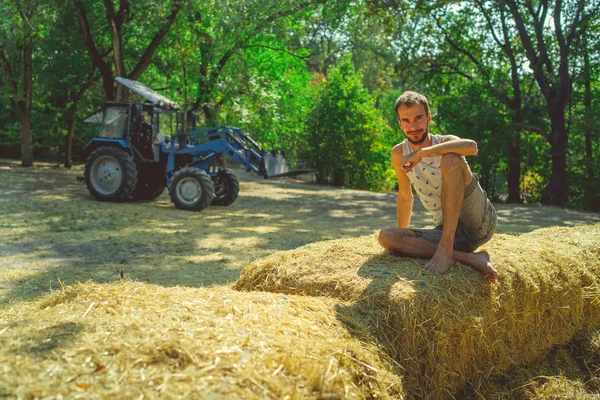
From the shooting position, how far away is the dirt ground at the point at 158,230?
6340 mm

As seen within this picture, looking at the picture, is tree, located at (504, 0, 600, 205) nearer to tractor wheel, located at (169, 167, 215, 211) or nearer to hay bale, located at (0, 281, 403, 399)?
tractor wheel, located at (169, 167, 215, 211)

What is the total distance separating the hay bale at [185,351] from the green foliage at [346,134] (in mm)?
19610

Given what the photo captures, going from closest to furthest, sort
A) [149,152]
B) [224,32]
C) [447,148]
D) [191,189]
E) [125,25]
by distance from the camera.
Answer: [447,148]
[191,189]
[149,152]
[224,32]
[125,25]

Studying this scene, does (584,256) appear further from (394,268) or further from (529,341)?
(394,268)

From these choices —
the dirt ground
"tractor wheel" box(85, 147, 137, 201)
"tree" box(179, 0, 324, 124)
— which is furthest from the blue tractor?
"tree" box(179, 0, 324, 124)

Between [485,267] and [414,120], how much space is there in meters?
1.08

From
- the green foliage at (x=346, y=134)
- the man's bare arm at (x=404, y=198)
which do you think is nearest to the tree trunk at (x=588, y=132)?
the green foliage at (x=346, y=134)

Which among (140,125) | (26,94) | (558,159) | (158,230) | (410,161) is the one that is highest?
(26,94)

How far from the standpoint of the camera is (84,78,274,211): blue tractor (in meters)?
12.9

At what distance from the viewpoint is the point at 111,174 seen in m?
13.1

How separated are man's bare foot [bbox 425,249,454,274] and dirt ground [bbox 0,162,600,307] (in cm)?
153

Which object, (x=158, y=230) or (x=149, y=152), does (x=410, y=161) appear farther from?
(x=149, y=152)

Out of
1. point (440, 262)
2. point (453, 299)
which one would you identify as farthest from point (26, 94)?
point (453, 299)

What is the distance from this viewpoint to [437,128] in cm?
2158
